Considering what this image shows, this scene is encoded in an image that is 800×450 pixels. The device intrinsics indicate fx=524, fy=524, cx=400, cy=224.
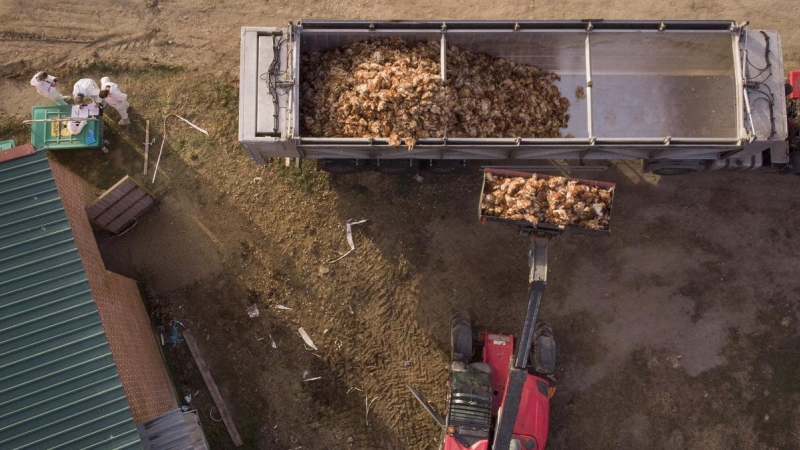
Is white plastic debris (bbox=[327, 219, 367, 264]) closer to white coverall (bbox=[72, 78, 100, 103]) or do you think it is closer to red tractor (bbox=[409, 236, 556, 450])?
red tractor (bbox=[409, 236, 556, 450])

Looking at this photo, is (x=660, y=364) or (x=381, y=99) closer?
(x=381, y=99)

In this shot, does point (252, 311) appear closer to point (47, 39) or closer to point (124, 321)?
point (124, 321)

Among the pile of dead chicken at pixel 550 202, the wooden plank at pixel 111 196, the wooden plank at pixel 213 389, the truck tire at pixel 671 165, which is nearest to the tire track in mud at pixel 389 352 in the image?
the wooden plank at pixel 213 389

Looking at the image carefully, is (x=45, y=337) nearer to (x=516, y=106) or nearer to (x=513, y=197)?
(x=513, y=197)

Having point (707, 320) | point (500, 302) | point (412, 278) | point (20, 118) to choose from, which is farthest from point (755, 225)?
point (20, 118)

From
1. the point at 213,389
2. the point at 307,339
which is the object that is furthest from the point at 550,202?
the point at 213,389

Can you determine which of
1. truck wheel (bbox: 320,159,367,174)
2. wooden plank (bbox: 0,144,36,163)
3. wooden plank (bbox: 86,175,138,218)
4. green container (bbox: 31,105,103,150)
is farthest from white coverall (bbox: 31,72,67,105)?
truck wheel (bbox: 320,159,367,174)
